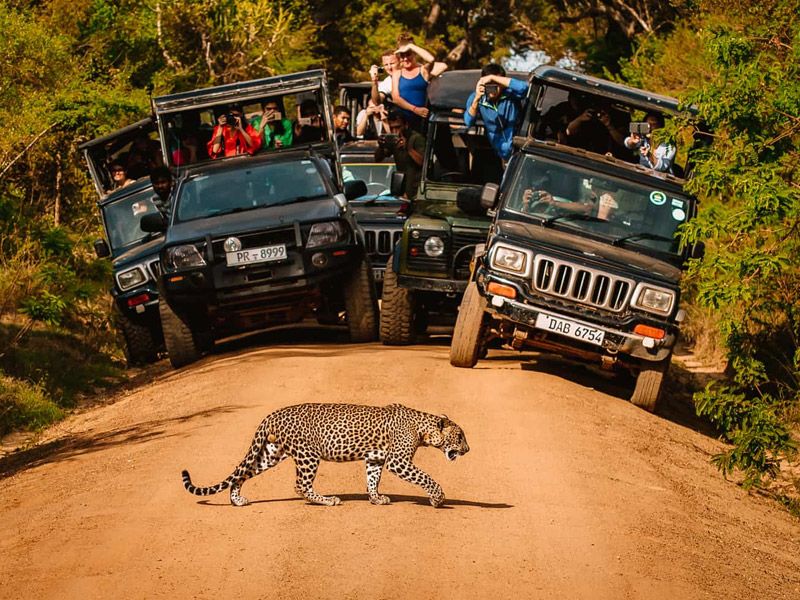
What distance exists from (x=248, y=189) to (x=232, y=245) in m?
1.16

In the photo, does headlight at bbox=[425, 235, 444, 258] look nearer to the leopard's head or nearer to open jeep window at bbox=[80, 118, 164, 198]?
open jeep window at bbox=[80, 118, 164, 198]

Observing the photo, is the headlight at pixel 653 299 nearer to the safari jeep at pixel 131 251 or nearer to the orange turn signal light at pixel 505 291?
the orange turn signal light at pixel 505 291

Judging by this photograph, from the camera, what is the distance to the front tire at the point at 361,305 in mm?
14789

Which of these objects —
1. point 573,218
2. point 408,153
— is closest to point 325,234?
point 408,153

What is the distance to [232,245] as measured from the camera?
14.3m

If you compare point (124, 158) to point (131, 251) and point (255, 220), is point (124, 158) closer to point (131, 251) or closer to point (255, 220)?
point (131, 251)

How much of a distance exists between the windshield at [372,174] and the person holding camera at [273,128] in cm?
152

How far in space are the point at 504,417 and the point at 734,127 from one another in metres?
3.64

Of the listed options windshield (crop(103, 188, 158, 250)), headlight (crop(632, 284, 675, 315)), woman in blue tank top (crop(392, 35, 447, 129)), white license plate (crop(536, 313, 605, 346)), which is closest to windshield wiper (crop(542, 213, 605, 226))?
headlight (crop(632, 284, 675, 315))

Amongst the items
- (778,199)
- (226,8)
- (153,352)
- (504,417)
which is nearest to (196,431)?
(504,417)

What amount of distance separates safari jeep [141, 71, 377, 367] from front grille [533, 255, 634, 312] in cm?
280

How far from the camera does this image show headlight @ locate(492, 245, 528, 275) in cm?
1234

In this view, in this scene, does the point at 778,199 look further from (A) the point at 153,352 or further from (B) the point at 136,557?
(A) the point at 153,352

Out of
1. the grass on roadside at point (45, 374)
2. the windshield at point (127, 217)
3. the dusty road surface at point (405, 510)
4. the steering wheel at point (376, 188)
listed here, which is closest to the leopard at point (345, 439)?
the dusty road surface at point (405, 510)
